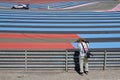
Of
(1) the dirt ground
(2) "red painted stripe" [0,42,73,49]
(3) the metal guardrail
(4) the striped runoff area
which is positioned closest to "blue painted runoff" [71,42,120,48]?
(4) the striped runoff area

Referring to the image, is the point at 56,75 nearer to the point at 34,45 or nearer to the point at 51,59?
the point at 51,59

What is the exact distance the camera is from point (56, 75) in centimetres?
1063

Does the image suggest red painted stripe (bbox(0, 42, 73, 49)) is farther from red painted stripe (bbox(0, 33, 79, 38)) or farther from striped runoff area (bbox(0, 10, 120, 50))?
red painted stripe (bbox(0, 33, 79, 38))

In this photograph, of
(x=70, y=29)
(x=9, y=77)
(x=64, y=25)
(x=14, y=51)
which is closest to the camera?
(x=9, y=77)

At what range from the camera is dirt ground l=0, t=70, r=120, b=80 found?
33.9 feet

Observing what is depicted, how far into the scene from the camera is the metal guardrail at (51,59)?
11031 millimetres

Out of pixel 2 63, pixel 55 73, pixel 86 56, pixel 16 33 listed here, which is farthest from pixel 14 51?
pixel 16 33

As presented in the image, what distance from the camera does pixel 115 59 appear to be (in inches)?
441

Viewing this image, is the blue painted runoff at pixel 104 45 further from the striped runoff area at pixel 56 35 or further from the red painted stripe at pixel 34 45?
the red painted stripe at pixel 34 45

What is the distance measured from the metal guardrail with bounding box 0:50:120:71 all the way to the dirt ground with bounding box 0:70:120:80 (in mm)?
239

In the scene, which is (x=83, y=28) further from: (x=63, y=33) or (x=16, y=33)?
(x=16, y=33)

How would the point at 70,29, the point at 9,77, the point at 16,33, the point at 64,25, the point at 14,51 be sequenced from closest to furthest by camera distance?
the point at 9,77
the point at 14,51
the point at 16,33
the point at 70,29
the point at 64,25

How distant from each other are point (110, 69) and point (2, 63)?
3842mm

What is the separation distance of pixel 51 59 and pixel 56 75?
693mm
